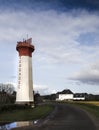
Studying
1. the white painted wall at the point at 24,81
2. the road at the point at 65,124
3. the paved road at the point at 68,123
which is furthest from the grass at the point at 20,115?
the white painted wall at the point at 24,81

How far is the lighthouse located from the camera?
4800 centimetres

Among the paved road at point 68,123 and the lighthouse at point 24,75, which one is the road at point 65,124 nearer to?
the paved road at point 68,123

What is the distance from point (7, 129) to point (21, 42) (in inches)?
1187

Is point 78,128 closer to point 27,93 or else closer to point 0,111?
point 0,111

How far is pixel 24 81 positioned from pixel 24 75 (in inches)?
33.7

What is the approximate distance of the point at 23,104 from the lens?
47.5 m

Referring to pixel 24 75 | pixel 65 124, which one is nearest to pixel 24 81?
pixel 24 75

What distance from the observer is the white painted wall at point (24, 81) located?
157ft

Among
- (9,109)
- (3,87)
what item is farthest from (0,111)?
(3,87)

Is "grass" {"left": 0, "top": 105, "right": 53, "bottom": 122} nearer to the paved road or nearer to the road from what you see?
the road

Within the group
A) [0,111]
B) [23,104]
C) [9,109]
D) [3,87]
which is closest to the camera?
[0,111]

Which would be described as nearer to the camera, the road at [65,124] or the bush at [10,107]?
the road at [65,124]

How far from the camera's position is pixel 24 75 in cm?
4822

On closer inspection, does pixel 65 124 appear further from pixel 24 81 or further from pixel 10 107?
pixel 24 81
